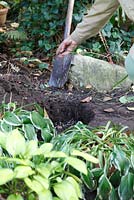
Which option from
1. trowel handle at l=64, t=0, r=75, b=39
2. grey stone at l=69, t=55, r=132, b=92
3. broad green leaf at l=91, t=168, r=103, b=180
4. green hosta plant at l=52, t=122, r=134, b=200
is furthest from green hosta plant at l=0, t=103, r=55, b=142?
trowel handle at l=64, t=0, r=75, b=39

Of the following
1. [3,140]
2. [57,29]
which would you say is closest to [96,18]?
[3,140]

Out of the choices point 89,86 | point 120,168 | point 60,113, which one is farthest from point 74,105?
point 120,168

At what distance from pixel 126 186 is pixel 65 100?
1.75 meters

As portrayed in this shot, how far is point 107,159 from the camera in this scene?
2531 millimetres

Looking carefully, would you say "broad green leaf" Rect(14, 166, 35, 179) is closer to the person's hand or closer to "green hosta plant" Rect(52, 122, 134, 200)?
"green hosta plant" Rect(52, 122, 134, 200)

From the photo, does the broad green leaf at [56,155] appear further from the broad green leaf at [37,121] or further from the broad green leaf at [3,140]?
the broad green leaf at [37,121]

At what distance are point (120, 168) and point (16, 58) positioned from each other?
273 centimetres

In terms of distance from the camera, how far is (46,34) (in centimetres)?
515

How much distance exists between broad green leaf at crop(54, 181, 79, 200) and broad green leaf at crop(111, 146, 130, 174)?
56 centimetres

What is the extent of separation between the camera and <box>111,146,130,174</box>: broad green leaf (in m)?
2.49

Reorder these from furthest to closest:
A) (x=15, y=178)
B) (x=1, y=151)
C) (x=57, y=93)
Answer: (x=57, y=93), (x=1, y=151), (x=15, y=178)

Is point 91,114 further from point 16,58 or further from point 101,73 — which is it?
point 16,58

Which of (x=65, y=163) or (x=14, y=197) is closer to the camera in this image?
(x=14, y=197)

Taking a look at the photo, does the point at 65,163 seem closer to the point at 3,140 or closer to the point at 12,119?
the point at 3,140
